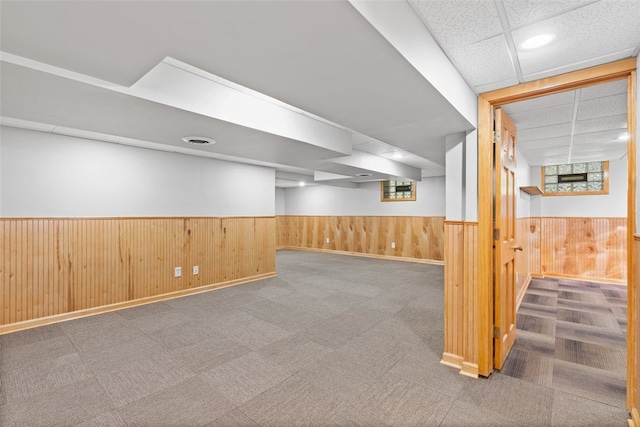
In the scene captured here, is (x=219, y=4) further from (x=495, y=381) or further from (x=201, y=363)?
(x=495, y=381)

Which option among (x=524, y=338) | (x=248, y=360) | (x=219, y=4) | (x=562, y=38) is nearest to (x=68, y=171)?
(x=248, y=360)

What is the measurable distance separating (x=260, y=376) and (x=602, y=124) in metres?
3.97

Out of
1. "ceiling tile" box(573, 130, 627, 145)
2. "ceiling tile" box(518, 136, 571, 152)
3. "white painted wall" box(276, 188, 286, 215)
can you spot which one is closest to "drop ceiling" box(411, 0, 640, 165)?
"ceiling tile" box(573, 130, 627, 145)

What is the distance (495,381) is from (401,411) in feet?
2.86

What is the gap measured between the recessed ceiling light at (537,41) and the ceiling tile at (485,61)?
0.29 ft

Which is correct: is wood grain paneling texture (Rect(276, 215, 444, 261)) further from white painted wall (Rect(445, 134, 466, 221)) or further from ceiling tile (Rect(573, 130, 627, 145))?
white painted wall (Rect(445, 134, 466, 221))

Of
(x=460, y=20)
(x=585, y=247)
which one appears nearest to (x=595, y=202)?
(x=585, y=247)

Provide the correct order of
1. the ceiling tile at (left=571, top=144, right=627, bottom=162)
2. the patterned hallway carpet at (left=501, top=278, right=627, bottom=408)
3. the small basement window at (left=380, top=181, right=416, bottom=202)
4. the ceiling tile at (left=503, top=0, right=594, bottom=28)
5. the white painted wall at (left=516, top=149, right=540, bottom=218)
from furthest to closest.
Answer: the small basement window at (left=380, top=181, right=416, bottom=202) < the ceiling tile at (left=571, top=144, right=627, bottom=162) < the white painted wall at (left=516, top=149, right=540, bottom=218) < the patterned hallway carpet at (left=501, top=278, right=627, bottom=408) < the ceiling tile at (left=503, top=0, right=594, bottom=28)

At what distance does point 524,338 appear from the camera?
9.73ft

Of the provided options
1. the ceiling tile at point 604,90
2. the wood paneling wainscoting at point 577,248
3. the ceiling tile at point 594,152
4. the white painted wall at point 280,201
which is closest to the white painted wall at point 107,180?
the ceiling tile at point 604,90

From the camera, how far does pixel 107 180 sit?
3781 millimetres

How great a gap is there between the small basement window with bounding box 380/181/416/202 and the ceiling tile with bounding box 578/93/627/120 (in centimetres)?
495

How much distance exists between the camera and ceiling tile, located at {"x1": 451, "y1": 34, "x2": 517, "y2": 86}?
1617 mm

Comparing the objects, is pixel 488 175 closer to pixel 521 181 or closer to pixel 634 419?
pixel 634 419
